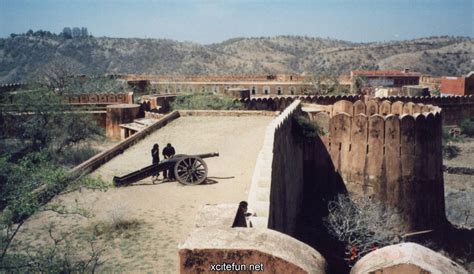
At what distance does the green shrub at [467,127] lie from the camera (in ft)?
106

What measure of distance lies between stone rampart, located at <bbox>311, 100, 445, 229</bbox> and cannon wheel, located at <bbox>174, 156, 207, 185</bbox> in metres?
4.43

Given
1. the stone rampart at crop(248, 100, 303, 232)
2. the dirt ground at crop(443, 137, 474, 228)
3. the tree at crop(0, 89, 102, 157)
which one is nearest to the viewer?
the stone rampart at crop(248, 100, 303, 232)

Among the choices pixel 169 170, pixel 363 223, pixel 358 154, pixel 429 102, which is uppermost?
pixel 429 102

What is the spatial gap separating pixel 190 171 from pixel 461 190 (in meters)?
15.8

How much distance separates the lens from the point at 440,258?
2.71 metres

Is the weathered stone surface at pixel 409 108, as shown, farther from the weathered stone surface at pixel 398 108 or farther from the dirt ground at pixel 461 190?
the dirt ground at pixel 461 190

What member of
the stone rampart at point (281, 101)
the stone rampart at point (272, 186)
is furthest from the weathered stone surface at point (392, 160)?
the stone rampart at point (281, 101)

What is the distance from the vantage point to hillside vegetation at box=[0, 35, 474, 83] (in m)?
77.1

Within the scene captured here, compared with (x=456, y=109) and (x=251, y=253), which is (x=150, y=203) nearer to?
(x=251, y=253)

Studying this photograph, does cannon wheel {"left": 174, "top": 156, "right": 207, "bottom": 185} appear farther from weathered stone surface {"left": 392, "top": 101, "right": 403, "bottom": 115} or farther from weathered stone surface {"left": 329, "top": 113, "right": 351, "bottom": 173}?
weathered stone surface {"left": 392, "top": 101, "right": 403, "bottom": 115}

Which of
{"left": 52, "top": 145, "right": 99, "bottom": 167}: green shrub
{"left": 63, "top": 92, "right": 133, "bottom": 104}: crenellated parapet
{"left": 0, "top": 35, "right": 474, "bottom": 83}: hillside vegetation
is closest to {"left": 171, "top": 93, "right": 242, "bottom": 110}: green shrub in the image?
{"left": 63, "top": 92, "right": 133, "bottom": 104}: crenellated parapet

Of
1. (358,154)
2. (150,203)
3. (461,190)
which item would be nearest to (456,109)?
(461,190)

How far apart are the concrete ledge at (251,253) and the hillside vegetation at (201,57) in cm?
7013

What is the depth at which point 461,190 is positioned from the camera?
2292 centimetres
